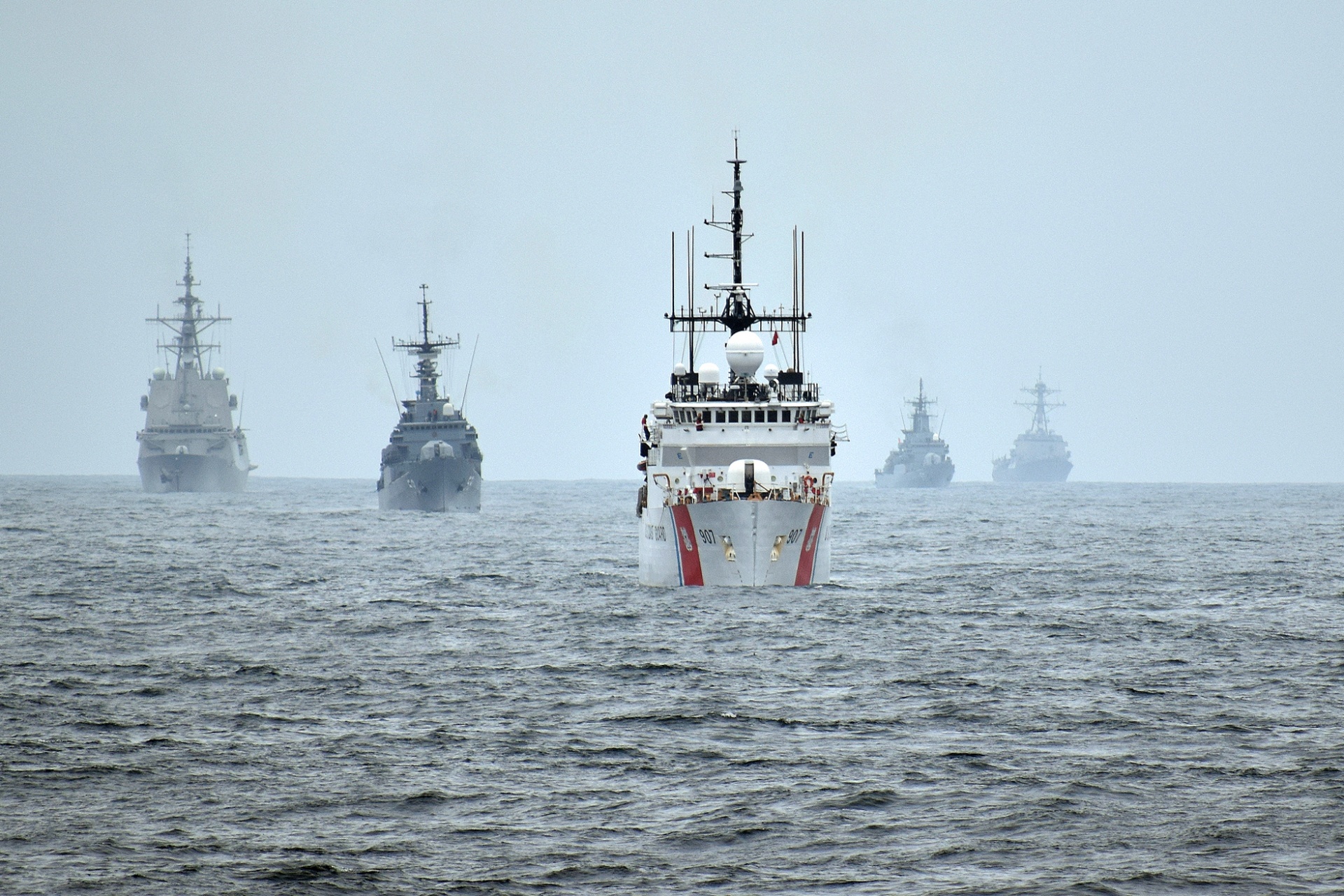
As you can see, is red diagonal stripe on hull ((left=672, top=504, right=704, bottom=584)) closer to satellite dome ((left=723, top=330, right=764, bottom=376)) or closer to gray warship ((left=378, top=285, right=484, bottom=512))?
satellite dome ((left=723, top=330, right=764, bottom=376))

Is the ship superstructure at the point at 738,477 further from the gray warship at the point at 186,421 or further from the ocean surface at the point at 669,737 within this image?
the gray warship at the point at 186,421

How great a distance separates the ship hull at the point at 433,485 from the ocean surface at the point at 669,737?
6695 centimetres

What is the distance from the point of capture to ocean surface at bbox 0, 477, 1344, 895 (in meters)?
17.5

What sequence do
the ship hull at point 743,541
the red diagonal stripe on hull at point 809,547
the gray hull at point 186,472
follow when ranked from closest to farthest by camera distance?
the ship hull at point 743,541
the red diagonal stripe on hull at point 809,547
the gray hull at point 186,472

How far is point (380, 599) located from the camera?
4791 centimetres

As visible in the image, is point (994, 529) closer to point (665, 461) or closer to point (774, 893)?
point (665, 461)

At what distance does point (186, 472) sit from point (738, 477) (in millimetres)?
145095

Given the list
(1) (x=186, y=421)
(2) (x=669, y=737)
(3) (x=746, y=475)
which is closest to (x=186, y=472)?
(1) (x=186, y=421)

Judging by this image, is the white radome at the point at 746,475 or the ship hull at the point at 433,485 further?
the ship hull at the point at 433,485

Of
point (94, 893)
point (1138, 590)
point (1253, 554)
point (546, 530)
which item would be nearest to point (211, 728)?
point (94, 893)

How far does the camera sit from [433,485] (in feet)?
399

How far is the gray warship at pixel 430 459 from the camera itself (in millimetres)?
121250

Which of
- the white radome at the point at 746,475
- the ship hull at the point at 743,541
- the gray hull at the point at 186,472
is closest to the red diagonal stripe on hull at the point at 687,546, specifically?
the ship hull at the point at 743,541

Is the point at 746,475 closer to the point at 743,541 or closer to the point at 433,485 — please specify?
the point at 743,541
